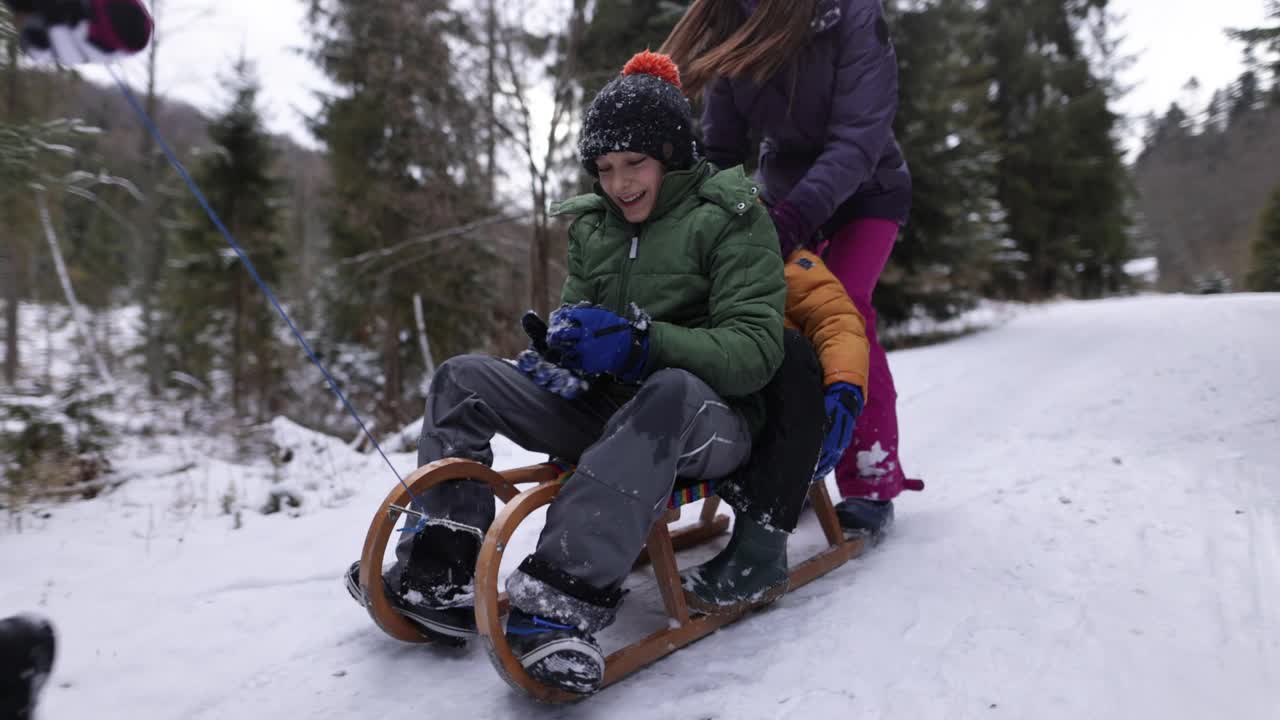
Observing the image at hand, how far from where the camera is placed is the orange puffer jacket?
7.20ft

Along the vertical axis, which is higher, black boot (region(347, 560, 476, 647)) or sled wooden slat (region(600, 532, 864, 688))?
black boot (region(347, 560, 476, 647))

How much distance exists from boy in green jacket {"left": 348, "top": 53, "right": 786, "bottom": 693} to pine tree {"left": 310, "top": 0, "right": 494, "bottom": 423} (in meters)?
6.74

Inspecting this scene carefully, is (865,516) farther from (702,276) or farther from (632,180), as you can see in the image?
(632,180)

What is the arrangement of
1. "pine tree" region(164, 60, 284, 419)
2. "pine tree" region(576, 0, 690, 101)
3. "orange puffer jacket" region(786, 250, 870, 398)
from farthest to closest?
"pine tree" region(164, 60, 284, 419), "pine tree" region(576, 0, 690, 101), "orange puffer jacket" region(786, 250, 870, 398)

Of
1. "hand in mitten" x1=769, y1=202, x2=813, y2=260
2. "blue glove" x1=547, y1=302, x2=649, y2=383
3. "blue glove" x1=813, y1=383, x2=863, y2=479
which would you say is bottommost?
"blue glove" x1=813, y1=383, x2=863, y2=479

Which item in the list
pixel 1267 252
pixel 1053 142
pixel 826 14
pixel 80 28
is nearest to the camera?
pixel 80 28

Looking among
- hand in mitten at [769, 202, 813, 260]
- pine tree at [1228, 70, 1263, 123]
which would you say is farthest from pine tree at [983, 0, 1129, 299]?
hand in mitten at [769, 202, 813, 260]

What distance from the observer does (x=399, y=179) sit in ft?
39.2

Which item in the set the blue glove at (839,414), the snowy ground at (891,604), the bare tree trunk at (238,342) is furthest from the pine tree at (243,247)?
the blue glove at (839,414)

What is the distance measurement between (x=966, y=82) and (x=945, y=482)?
12.6 metres

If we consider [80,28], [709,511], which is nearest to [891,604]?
[709,511]

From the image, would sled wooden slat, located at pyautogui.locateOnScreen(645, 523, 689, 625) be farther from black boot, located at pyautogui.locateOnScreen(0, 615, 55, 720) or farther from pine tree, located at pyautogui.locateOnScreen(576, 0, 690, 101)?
pine tree, located at pyautogui.locateOnScreen(576, 0, 690, 101)

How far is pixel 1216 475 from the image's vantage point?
2984mm

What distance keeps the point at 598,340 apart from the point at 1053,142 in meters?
19.7
